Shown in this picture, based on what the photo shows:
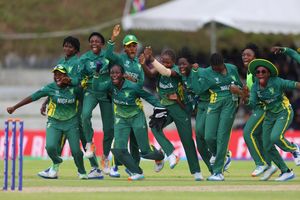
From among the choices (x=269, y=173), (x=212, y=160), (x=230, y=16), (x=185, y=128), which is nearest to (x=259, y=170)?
(x=269, y=173)

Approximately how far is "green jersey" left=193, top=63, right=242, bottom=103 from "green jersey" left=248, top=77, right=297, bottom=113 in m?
0.41

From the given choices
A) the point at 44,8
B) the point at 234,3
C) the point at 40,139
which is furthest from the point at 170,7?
the point at 44,8

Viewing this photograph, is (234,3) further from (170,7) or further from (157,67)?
(157,67)

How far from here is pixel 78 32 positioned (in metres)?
54.1

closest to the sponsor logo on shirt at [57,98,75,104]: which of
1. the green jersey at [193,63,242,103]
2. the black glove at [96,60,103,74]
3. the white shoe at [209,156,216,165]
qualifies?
the black glove at [96,60,103,74]

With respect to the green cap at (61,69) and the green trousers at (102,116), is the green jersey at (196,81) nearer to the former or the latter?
the green trousers at (102,116)

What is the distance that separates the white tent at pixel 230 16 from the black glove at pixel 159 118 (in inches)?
455

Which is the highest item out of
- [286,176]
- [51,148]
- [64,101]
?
[64,101]

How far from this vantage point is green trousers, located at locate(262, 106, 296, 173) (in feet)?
69.2

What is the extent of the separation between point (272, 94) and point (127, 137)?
2.59 metres

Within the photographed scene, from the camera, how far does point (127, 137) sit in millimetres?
21203

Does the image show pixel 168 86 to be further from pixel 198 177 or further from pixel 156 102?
pixel 198 177

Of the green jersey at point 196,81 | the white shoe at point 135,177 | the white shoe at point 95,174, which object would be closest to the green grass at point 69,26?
the white shoe at point 95,174

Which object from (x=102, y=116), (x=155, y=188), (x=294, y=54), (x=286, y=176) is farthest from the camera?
(x=102, y=116)
